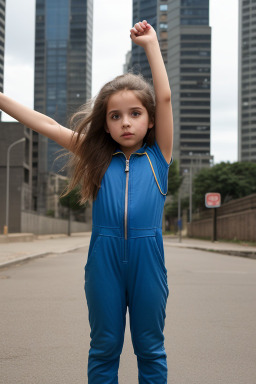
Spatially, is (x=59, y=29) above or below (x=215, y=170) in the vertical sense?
above

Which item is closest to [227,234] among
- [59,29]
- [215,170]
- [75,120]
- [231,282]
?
[215,170]

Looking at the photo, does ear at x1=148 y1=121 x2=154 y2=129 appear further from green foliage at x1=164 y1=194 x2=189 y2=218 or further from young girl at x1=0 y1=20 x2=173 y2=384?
green foliage at x1=164 y1=194 x2=189 y2=218

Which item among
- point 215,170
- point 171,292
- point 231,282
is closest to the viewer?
point 171,292

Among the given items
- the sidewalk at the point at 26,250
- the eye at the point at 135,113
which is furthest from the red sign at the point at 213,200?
the eye at the point at 135,113

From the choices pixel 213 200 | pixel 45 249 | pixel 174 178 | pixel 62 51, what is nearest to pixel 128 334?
pixel 45 249

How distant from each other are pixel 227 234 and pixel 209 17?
123m

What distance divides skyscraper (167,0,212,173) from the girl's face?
13224 centimetres

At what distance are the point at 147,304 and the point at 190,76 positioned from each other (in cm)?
14825

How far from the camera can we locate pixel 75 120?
10.1 feet

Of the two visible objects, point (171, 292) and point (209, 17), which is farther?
point (209, 17)

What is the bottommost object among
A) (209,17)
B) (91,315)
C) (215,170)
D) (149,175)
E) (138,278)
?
(91,315)

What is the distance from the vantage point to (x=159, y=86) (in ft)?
8.98

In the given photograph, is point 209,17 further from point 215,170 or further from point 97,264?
point 97,264

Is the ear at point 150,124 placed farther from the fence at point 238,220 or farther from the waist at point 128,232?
the fence at point 238,220
